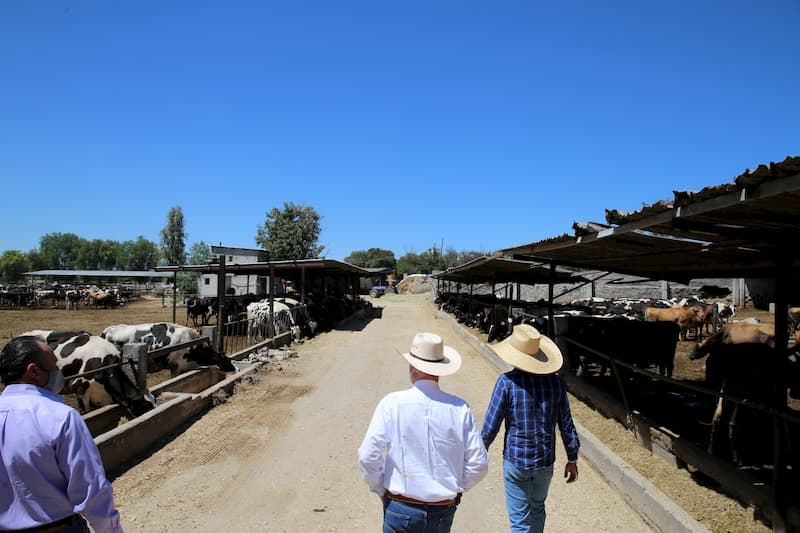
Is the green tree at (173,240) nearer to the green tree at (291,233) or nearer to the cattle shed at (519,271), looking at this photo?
the green tree at (291,233)

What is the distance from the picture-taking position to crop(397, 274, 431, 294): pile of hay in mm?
68688

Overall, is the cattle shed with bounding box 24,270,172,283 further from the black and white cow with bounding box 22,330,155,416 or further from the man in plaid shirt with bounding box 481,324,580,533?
the man in plaid shirt with bounding box 481,324,580,533

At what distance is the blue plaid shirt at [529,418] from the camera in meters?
3.32

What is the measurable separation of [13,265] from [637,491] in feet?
392

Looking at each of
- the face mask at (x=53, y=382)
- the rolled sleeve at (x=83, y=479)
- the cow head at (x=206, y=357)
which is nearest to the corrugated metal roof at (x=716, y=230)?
the rolled sleeve at (x=83, y=479)

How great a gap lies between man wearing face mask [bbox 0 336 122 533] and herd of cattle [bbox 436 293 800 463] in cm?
→ 496

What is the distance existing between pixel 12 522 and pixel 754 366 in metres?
6.60

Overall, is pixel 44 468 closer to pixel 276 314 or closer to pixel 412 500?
pixel 412 500

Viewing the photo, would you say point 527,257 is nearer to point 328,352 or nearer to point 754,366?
point 754,366

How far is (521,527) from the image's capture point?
10.9 ft

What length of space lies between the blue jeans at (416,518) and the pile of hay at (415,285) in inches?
2572

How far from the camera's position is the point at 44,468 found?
2229 mm

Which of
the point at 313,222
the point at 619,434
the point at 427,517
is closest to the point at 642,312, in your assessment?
the point at 619,434

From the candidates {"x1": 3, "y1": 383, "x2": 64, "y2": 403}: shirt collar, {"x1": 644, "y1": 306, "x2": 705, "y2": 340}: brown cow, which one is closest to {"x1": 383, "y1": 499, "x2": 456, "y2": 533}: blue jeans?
{"x1": 3, "y1": 383, "x2": 64, "y2": 403}: shirt collar
